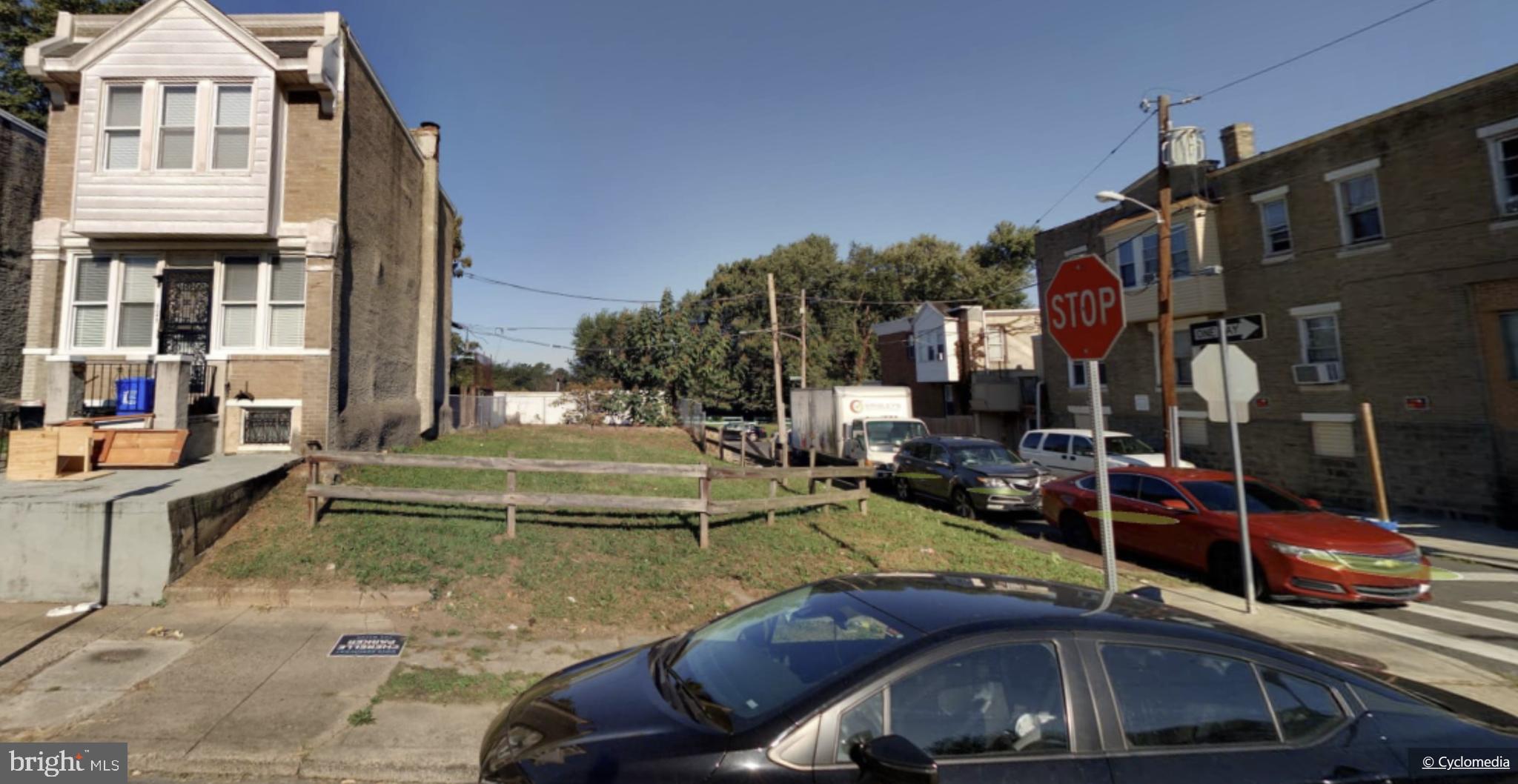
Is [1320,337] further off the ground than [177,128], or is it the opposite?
[177,128]

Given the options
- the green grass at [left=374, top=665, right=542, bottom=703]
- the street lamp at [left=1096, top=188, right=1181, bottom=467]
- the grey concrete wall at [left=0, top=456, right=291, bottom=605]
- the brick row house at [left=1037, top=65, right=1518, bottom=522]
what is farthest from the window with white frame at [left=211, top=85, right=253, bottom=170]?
the brick row house at [left=1037, top=65, right=1518, bottom=522]

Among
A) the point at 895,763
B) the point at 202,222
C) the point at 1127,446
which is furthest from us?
the point at 1127,446

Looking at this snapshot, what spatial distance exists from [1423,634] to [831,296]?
55501 mm

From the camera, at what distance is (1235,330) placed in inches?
310

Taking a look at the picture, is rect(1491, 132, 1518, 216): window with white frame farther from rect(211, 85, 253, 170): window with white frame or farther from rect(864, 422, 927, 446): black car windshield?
rect(211, 85, 253, 170): window with white frame

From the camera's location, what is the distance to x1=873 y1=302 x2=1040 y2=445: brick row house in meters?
30.6

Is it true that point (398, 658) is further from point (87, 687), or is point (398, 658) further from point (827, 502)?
point (827, 502)

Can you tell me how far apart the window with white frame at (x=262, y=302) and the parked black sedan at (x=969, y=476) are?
1281 centimetres

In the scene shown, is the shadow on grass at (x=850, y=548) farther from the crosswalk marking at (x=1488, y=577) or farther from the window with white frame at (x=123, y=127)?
the window with white frame at (x=123, y=127)

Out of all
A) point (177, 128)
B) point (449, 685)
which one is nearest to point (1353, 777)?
point (449, 685)

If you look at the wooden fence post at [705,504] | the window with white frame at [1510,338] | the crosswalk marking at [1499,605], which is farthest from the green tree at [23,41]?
the window with white frame at [1510,338]

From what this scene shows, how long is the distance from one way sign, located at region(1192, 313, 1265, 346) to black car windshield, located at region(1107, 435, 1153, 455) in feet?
38.1

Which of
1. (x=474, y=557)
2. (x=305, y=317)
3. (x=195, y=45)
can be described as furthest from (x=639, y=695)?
(x=195, y=45)

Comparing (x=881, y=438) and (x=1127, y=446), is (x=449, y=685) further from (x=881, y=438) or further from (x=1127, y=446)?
(x=1127, y=446)
